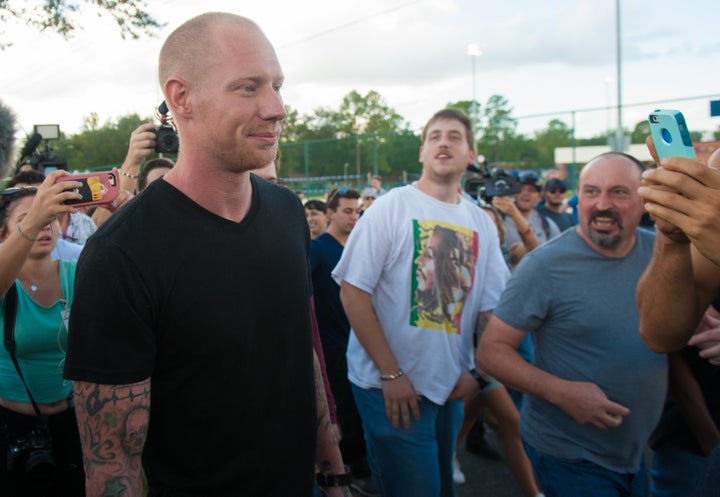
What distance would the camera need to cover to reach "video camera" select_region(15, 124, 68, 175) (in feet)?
16.5

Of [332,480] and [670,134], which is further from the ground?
[670,134]

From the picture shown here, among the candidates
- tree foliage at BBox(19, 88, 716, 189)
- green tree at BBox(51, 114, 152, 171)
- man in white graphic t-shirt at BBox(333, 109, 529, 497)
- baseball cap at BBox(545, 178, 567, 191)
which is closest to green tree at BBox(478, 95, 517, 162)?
tree foliage at BBox(19, 88, 716, 189)

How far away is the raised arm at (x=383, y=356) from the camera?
2.70m

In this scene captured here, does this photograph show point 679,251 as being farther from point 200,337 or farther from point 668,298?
point 200,337

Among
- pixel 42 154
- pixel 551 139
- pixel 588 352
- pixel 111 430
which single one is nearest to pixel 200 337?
pixel 111 430

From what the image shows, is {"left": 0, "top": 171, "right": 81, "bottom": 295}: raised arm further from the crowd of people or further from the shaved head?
the shaved head

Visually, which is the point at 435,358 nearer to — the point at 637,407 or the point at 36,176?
the point at 637,407

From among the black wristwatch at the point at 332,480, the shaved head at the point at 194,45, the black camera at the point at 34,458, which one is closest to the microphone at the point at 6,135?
the shaved head at the point at 194,45

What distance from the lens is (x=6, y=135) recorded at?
211cm

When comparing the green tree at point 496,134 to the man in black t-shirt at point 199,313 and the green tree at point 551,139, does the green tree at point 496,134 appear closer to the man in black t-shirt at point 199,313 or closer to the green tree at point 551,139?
the green tree at point 551,139

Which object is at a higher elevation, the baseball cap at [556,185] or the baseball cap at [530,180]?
the baseball cap at [530,180]

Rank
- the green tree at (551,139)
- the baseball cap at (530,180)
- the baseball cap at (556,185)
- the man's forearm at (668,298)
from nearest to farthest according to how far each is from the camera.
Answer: the man's forearm at (668,298) < the baseball cap at (530,180) < the baseball cap at (556,185) < the green tree at (551,139)

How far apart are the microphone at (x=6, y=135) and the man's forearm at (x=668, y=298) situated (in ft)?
7.82

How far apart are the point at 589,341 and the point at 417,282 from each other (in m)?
0.87
